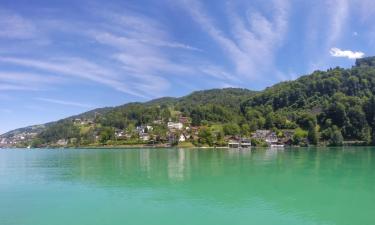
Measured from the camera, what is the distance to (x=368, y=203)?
87.6 feet

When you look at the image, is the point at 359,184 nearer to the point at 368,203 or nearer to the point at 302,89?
the point at 368,203

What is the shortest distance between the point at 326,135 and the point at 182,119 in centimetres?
6569

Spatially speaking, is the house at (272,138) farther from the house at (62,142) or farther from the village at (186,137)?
the house at (62,142)

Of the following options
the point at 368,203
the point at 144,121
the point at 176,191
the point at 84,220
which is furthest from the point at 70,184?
the point at 144,121

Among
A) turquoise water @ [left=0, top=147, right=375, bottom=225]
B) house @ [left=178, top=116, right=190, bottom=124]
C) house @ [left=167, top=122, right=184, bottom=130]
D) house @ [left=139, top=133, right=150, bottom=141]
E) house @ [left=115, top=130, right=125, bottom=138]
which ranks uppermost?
house @ [left=178, top=116, right=190, bottom=124]

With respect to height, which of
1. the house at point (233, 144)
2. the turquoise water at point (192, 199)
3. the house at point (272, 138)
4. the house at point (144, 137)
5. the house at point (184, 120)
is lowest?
the turquoise water at point (192, 199)

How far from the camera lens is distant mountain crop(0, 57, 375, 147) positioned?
12900 centimetres

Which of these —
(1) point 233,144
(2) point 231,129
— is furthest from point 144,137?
(1) point 233,144

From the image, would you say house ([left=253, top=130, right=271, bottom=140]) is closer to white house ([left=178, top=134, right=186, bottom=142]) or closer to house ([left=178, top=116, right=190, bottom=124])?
white house ([left=178, top=134, right=186, bottom=142])

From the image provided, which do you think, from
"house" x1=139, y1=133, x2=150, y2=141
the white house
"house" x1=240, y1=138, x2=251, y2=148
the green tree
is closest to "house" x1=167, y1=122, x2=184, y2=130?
"house" x1=139, y1=133, x2=150, y2=141

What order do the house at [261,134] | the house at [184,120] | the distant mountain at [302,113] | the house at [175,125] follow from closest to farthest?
the distant mountain at [302,113] → the house at [261,134] → the house at [175,125] → the house at [184,120]

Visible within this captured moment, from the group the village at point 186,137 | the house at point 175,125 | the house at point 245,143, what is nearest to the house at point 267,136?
the village at point 186,137

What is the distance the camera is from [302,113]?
14712 centimetres

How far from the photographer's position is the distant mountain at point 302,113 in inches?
5079
